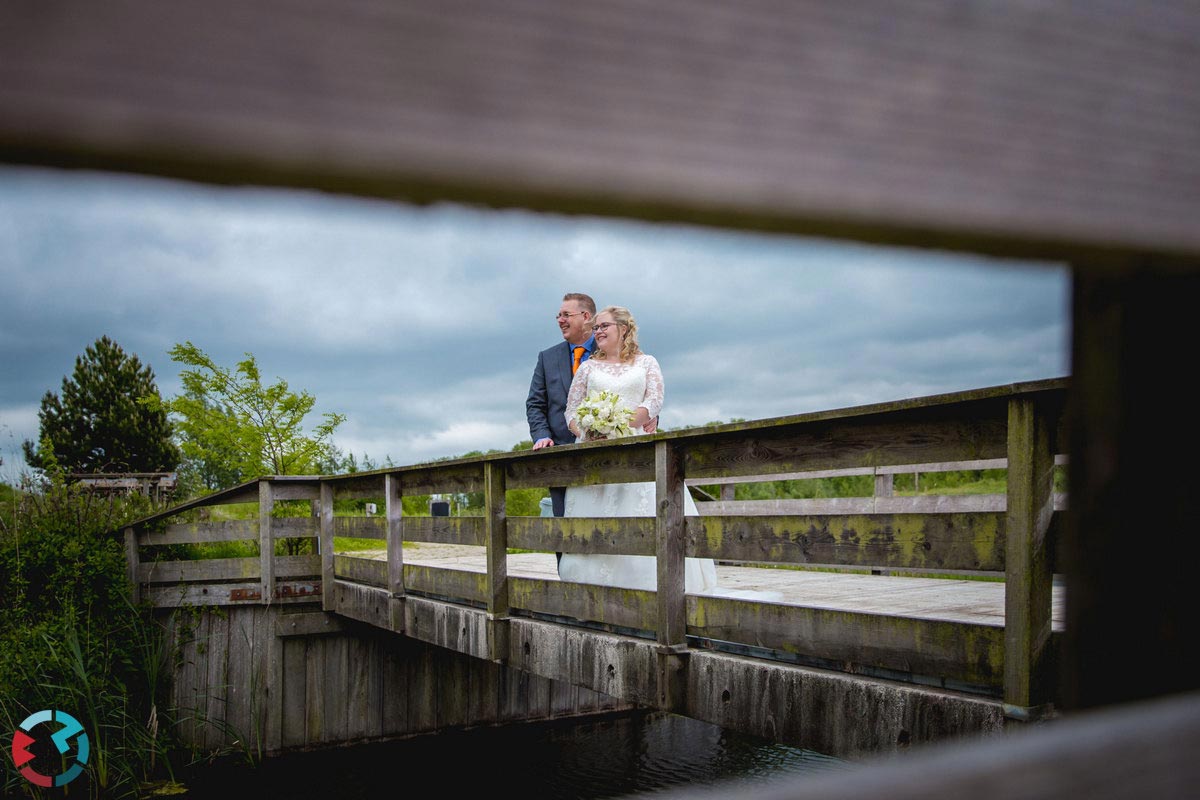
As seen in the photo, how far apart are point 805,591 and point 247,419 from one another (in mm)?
8800

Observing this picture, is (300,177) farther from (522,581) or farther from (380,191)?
(522,581)

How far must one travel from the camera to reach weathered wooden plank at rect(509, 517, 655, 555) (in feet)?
13.0

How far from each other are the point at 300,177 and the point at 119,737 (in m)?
8.47

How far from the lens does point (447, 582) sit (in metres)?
5.95

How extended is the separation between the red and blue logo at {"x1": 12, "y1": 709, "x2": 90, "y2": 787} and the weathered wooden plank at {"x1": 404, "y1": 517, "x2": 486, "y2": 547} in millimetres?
3021

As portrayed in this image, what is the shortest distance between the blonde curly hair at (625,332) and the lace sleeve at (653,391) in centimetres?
12

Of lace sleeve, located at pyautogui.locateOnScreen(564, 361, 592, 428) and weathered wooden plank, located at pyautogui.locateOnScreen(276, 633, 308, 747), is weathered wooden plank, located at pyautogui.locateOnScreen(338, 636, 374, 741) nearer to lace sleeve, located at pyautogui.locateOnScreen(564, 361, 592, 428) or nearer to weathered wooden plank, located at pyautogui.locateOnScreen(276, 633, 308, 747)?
weathered wooden plank, located at pyautogui.locateOnScreen(276, 633, 308, 747)

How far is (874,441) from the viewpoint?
2.94 m

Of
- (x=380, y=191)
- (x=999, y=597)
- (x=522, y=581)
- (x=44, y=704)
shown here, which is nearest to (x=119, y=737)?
(x=44, y=704)

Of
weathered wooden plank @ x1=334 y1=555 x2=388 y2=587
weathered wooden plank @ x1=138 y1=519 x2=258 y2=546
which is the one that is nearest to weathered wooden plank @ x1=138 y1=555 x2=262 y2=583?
weathered wooden plank @ x1=138 y1=519 x2=258 y2=546

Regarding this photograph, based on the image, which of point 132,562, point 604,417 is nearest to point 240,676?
point 132,562

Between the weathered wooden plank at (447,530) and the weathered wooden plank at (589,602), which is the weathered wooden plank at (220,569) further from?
the weathered wooden plank at (589,602)

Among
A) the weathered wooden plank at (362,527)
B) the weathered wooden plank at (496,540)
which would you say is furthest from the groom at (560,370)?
the weathered wooden plank at (362,527)

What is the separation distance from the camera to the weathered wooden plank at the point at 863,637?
2.64 m
